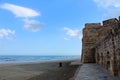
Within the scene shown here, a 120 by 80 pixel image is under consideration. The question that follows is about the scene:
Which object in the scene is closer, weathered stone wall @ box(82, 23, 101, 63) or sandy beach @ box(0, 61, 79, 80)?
sandy beach @ box(0, 61, 79, 80)

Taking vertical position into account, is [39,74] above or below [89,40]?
below

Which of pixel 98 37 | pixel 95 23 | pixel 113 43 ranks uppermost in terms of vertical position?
pixel 95 23

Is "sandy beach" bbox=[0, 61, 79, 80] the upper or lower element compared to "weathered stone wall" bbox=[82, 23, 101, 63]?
lower

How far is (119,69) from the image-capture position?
849 cm

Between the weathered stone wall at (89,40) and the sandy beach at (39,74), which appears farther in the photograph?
the weathered stone wall at (89,40)

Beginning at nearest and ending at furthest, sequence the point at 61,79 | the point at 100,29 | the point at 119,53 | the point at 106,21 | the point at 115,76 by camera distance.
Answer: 1. the point at 119,53
2. the point at 115,76
3. the point at 61,79
4. the point at 106,21
5. the point at 100,29

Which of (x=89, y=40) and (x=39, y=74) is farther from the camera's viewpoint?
(x=89, y=40)

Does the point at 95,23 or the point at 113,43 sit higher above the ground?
the point at 95,23

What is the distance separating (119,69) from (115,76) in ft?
1.69

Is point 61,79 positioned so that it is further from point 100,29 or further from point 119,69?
point 100,29

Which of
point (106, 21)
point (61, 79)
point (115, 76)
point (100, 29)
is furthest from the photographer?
point (100, 29)

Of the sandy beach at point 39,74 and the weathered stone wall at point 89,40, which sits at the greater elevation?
the weathered stone wall at point 89,40

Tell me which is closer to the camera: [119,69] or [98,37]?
[119,69]

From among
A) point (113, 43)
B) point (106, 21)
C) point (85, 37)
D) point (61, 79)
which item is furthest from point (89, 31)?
point (113, 43)
